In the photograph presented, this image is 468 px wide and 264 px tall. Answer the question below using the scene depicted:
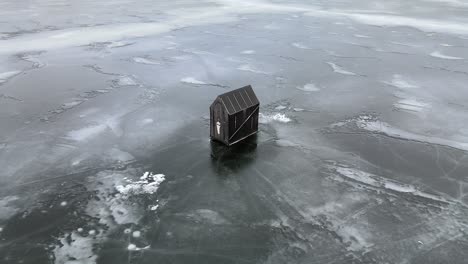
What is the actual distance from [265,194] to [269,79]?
948 centimetres

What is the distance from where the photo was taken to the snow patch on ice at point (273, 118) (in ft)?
42.7

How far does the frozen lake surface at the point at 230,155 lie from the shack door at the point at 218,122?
17.4 inches

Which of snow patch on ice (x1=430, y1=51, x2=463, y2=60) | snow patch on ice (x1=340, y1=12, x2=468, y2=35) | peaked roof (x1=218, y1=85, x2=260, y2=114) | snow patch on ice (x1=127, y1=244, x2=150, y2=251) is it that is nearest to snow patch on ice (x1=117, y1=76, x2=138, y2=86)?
peaked roof (x1=218, y1=85, x2=260, y2=114)

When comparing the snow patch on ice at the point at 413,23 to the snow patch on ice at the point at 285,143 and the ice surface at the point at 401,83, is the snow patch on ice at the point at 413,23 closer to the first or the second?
the ice surface at the point at 401,83

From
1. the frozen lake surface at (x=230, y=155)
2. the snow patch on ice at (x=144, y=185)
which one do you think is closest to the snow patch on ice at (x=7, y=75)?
the frozen lake surface at (x=230, y=155)

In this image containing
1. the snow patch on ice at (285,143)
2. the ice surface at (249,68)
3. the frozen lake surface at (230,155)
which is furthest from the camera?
the ice surface at (249,68)

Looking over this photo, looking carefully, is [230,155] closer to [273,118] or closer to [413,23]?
[273,118]

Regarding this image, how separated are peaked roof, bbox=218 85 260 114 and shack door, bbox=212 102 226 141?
0.85 ft

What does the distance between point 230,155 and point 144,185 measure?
2.88 meters

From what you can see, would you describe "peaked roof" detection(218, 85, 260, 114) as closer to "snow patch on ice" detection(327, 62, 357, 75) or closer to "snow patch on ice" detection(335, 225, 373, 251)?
"snow patch on ice" detection(335, 225, 373, 251)

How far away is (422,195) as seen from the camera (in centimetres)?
902

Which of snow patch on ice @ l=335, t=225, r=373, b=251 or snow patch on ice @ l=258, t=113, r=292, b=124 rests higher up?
snow patch on ice @ l=258, t=113, r=292, b=124

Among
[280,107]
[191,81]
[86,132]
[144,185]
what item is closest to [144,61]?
[191,81]

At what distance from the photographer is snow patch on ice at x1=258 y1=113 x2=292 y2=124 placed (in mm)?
13008
